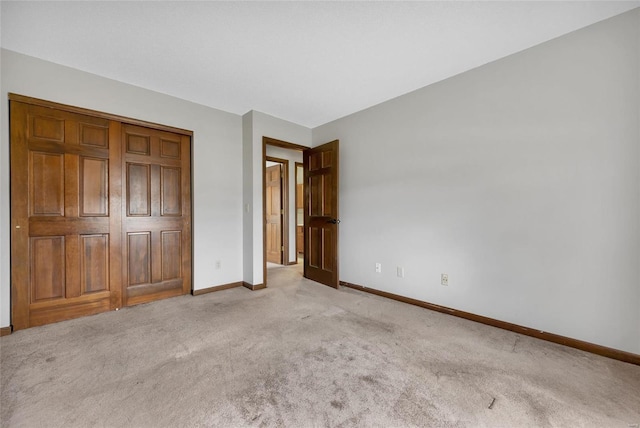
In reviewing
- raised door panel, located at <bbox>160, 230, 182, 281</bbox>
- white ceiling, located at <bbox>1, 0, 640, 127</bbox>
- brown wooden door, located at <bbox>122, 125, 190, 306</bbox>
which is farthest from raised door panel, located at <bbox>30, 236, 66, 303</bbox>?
white ceiling, located at <bbox>1, 0, 640, 127</bbox>

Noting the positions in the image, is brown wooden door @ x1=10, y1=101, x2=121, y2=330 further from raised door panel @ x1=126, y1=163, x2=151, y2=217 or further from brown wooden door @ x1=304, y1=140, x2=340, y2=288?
brown wooden door @ x1=304, y1=140, x2=340, y2=288

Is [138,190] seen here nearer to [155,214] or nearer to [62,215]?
[155,214]

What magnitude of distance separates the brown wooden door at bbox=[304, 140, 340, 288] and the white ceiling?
1.12 m

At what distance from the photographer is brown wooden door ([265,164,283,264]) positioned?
17.8 feet

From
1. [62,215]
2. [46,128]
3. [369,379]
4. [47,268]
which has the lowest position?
[369,379]

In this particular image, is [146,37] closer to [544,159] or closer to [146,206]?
[146,206]

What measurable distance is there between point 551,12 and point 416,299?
2755 millimetres

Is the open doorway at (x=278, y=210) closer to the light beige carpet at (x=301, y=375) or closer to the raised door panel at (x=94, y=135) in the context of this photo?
the raised door panel at (x=94, y=135)

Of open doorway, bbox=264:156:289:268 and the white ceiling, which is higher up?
the white ceiling

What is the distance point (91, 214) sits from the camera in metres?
2.71

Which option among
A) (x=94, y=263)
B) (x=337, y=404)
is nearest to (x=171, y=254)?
(x=94, y=263)

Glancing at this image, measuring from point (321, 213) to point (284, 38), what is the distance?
2.32m

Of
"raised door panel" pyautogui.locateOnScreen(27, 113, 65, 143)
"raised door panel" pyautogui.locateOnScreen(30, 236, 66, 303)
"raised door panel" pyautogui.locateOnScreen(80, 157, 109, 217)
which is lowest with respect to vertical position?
"raised door panel" pyautogui.locateOnScreen(30, 236, 66, 303)

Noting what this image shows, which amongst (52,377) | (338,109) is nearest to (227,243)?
(52,377)
